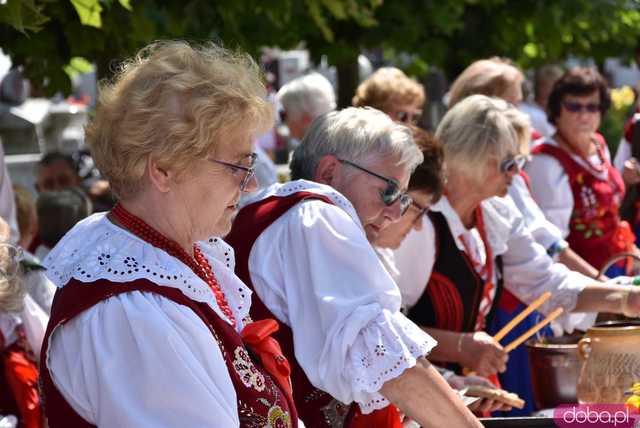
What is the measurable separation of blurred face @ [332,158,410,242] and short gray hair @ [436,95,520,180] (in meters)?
1.12

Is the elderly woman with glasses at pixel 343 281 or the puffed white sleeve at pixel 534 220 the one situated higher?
the elderly woman with glasses at pixel 343 281

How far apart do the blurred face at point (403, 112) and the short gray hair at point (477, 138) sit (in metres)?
1.48

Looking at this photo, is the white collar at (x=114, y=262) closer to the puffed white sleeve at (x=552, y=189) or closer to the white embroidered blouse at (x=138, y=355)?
the white embroidered blouse at (x=138, y=355)

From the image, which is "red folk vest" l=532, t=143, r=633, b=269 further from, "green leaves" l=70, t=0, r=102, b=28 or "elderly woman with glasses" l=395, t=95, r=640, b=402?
"green leaves" l=70, t=0, r=102, b=28

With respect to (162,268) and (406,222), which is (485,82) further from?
(162,268)

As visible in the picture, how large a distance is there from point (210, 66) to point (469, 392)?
1.44 m

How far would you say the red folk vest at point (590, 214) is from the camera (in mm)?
5836

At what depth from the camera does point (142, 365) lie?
6.27 feet

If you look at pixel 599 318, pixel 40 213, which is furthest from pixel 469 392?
pixel 40 213

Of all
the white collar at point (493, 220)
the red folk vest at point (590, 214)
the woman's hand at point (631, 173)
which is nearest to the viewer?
the white collar at point (493, 220)

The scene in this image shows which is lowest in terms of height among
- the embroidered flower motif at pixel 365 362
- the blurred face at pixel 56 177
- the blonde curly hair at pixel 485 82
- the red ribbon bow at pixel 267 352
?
the blurred face at pixel 56 177

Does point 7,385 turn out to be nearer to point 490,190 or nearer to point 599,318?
point 490,190

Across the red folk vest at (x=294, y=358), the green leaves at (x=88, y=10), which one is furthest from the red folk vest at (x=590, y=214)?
the red folk vest at (x=294, y=358)

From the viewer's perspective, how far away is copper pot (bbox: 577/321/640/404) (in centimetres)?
320
